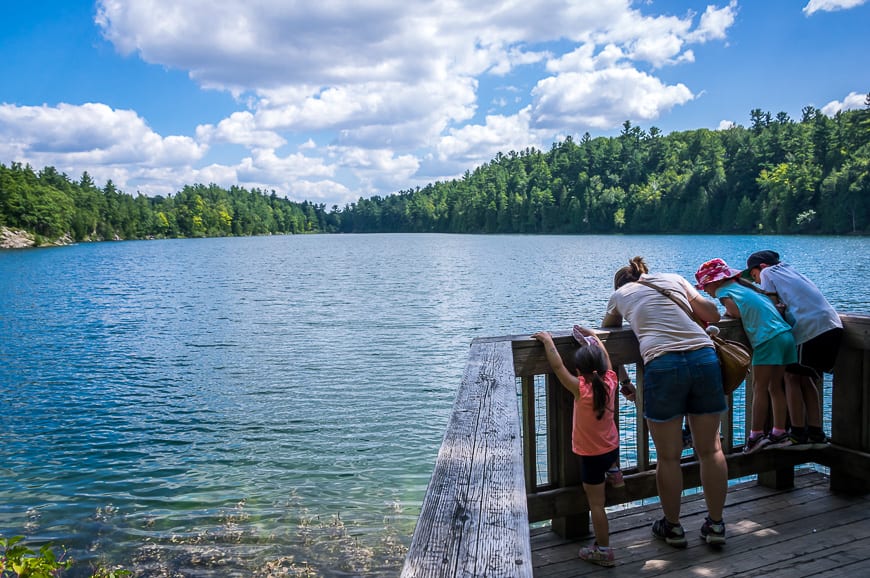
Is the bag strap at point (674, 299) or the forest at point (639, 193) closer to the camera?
the bag strap at point (674, 299)

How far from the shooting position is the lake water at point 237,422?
7.27m

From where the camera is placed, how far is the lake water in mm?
7270

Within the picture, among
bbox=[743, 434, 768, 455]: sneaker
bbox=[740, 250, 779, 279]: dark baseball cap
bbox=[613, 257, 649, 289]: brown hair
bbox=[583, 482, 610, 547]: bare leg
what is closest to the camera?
bbox=[583, 482, 610, 547]: bare leg

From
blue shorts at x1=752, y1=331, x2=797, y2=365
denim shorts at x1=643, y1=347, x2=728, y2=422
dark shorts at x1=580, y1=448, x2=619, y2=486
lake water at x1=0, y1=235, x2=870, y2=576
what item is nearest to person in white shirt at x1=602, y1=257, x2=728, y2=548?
denim shorts at x1=643, y1=347, x2=728, y2=422

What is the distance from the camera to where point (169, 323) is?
25359 mm

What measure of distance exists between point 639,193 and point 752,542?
140241 mm

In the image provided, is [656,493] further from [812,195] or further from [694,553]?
[812,195]

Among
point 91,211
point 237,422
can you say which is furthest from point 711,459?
point 91,211

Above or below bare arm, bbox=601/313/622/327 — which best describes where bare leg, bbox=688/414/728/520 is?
below

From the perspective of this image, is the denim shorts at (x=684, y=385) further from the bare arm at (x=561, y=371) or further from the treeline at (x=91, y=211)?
the treeline at (x=91, y=211)

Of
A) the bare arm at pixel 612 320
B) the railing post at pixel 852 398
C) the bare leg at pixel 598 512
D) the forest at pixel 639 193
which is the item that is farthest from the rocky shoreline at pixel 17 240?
the railing post at pixel 852 398

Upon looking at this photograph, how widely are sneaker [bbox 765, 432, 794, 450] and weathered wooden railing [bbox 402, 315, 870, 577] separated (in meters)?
0.06

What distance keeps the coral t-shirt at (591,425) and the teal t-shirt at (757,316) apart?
1.23 meters

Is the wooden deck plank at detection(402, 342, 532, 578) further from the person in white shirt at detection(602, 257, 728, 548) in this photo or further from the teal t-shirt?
the teal t-shirt
